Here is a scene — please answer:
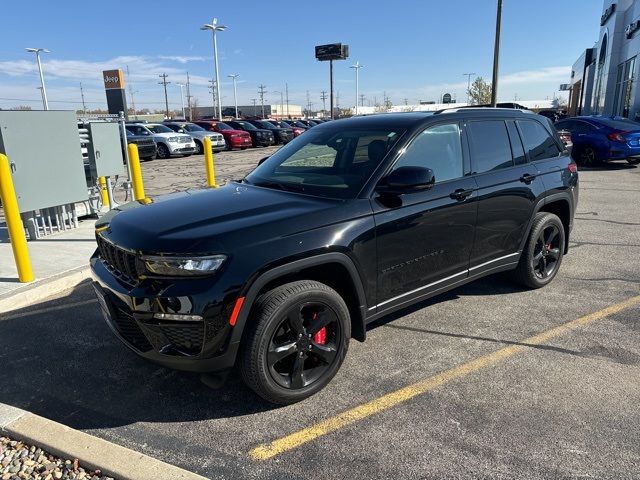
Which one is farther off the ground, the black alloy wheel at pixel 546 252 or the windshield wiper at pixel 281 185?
the windshield wiper at pixel 281 185

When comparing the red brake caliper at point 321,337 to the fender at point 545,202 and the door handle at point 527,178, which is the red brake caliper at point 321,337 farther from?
the door handle at point 527,178

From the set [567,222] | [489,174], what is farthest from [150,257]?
[567,222]

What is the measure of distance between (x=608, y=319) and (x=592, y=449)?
78.4 inches

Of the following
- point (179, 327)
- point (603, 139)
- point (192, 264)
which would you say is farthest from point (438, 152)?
point (603, 139)

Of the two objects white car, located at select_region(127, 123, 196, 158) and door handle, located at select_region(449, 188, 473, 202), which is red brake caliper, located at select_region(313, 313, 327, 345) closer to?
door handle, located at select_region(449, 188, 473, 202)

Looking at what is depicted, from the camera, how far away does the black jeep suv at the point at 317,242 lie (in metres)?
2.77

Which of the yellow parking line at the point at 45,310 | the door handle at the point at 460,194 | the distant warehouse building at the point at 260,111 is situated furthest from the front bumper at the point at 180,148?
the distant warehouse building at the point at 260,111

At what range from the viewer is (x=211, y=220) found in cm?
305

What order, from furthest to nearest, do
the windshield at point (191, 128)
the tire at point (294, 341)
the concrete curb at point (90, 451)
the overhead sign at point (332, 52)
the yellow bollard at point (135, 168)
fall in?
the overhead sign at point (332, 52) < the windshield at point (191, 128) < the yellow bollard at point (135, 168) < the tire at point (294, 341) < the concrete curb at point (90, 451)

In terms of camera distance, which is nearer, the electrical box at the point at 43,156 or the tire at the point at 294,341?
the tire at the point at 294,341

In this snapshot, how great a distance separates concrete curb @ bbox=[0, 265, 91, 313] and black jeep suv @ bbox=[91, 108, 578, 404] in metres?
1.80

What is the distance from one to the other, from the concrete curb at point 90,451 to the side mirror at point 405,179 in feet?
6.87

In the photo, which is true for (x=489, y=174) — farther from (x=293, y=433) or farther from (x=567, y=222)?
(x=293, y=433)

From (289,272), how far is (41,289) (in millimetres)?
3354
